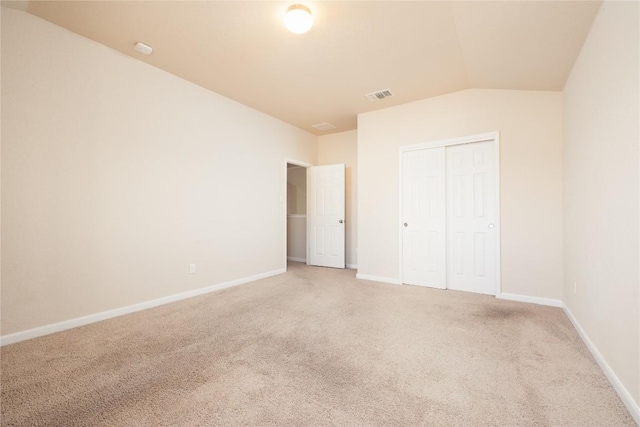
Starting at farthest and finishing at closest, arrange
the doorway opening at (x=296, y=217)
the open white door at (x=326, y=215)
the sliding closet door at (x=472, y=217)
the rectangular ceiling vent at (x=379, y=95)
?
the doorway opening at (x=296, y=217) < the open white door at (x=326, y=215) < the rectangular ceiling vent at (x=379, y=95) < the sliding closet door at (x=472, y=217)

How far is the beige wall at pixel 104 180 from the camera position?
91.4 inches

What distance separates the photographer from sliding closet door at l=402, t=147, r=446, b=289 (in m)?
4.02

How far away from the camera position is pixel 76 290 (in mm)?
2596

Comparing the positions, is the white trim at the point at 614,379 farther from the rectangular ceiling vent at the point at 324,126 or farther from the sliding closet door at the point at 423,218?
the rectangular ceiling vent at the point at 324,126

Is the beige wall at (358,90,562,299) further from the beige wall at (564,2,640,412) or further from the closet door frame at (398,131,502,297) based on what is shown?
the beige wall at (564,2,640,412)

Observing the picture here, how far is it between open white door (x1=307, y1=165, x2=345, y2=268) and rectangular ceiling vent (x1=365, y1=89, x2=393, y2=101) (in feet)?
5.34

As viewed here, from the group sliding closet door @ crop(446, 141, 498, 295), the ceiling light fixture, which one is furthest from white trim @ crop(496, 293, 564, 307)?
the ceiling light fixture

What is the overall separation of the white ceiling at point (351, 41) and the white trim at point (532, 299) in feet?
8.21

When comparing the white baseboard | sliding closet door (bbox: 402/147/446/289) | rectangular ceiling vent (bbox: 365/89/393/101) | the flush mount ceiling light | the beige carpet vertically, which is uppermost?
rectangular ceiling vent (bbox: 365/89/393/101)

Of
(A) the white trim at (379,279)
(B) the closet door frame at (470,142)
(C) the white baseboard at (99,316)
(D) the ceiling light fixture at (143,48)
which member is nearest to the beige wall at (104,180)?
(C) the white baseboard at (99,316)

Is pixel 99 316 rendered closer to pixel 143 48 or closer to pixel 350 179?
pixel 143 48

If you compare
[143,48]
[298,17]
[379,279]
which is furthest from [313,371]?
[143,48]

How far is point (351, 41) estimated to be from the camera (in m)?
2.73

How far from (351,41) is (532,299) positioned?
3661 millimetres
